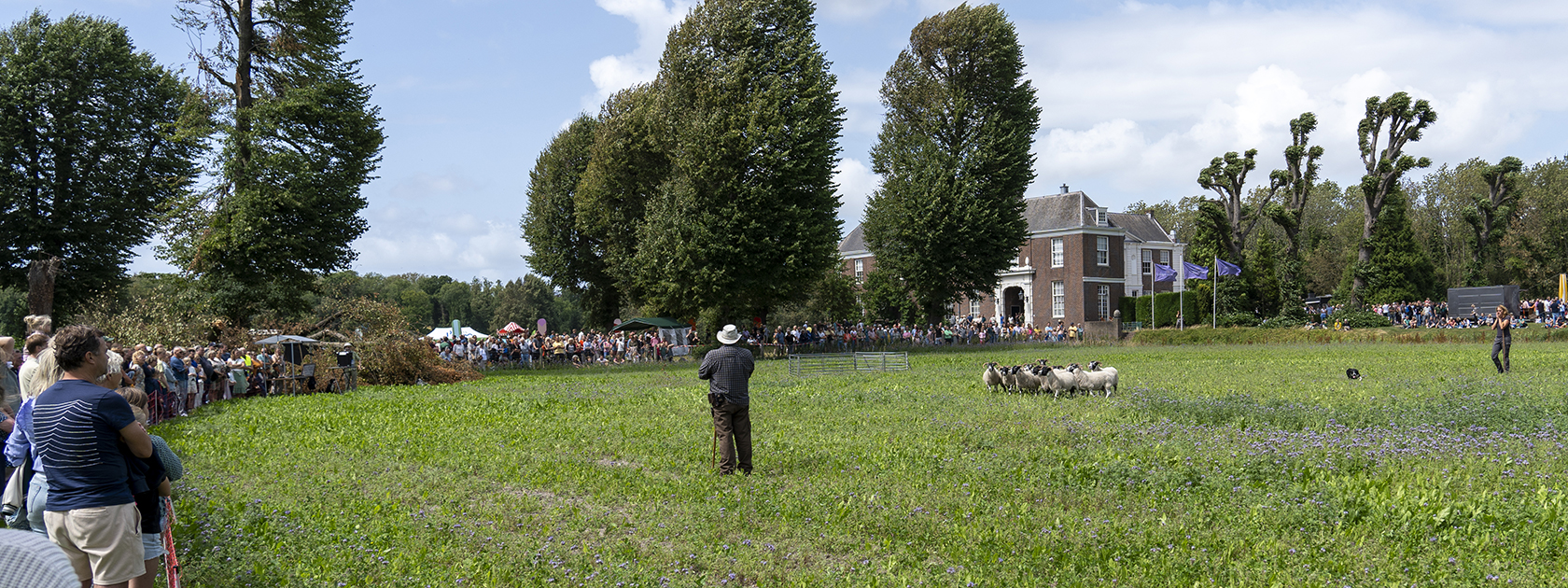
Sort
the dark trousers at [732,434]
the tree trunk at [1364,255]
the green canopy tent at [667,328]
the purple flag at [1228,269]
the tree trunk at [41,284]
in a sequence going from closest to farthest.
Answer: the dark trousers at [732,434]
the tree trunk at [41,284]
the green canopy tent at [667,328]
the purple flag at [1228,269]
the tree trunk at [1364,255]

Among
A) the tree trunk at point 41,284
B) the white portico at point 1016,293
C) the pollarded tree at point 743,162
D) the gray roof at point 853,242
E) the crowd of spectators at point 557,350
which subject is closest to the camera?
the tree trunk at point 41,284

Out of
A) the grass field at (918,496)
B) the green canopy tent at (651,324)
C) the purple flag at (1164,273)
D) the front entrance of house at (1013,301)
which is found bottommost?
the grass field at (918,496)

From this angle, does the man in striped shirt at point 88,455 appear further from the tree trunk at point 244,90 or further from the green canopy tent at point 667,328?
the green canopy tent at point 667,328

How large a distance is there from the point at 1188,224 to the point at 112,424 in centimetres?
9510

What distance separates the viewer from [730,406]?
10602mm

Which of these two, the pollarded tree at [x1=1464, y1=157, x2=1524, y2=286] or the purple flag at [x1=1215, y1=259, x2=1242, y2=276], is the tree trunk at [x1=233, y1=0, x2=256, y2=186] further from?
the pollarded tree at [x1=1464, y1=157, x2=1524, y2=286]

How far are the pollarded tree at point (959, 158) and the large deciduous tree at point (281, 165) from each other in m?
24.3

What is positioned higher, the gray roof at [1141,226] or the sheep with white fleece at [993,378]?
the gray roof at [1141,226]

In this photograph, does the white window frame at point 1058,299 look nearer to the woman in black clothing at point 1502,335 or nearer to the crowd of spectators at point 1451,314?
the crowd of spectators at point 1451,314

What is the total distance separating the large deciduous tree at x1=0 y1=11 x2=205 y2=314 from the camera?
1335 inches

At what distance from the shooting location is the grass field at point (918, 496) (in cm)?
680

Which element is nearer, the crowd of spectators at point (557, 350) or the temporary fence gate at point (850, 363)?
the temporary fence gate at point (850, 363)

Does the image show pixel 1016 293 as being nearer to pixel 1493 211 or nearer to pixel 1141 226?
pixel 1141 226

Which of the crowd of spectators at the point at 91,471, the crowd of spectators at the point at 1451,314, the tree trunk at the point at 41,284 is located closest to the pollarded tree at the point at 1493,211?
the crowd of spectators at the point at 1451,314
